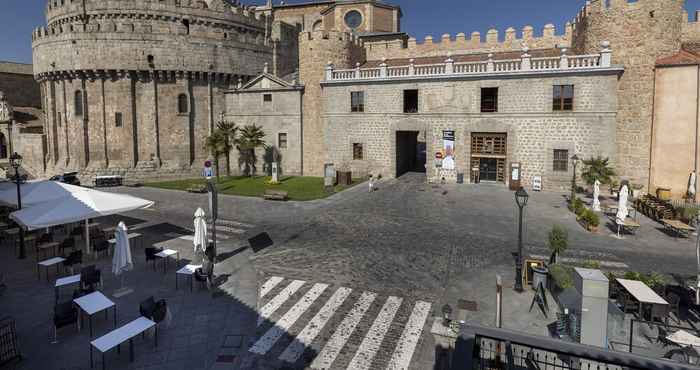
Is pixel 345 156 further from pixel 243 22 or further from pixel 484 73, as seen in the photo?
pixel 243 22

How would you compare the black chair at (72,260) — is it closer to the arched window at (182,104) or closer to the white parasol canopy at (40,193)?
the white parasol canopy at (40,193)

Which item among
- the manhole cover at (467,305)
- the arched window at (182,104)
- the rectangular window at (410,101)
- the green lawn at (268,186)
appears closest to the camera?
the manhole cover at (467,305)

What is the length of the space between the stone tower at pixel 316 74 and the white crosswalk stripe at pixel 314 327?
82.8ft

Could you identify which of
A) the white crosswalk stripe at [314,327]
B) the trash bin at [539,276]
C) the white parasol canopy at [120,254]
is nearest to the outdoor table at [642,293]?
the trash bin at [539,276]

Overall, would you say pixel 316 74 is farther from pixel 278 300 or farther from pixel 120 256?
pixel 278 300

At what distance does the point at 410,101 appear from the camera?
3312cm

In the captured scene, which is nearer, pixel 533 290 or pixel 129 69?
pixel 533 290

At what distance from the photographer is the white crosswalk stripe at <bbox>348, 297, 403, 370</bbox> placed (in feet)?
28.1

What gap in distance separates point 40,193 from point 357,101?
23.7 m

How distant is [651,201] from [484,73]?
13.4 m

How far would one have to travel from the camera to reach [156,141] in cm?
3997

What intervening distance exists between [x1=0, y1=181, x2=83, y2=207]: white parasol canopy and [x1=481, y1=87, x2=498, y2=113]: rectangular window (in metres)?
25.7

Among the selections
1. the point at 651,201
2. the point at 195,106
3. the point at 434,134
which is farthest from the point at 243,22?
the point at 651,201

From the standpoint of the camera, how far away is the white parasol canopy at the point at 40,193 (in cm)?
1555
